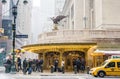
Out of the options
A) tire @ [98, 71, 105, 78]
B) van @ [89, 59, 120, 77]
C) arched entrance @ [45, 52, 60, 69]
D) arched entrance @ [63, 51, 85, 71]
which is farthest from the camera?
arched entrance @ [45, 52, 60, 69]

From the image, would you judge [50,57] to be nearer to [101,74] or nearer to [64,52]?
[64,52]

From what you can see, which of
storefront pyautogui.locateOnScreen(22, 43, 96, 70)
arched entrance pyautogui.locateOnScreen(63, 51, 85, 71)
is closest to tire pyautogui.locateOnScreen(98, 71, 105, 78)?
storefront pyautogui.locateOnScreen(22, 43, 96, 70)

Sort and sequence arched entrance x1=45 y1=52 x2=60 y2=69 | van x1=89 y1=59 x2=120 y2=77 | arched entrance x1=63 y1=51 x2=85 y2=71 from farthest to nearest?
arched entrance x1=45 y1=52 x2=60 y2=69 → arched entrance x1=63 y1=51 x2=85 y2=71 → van x1=89 y1=59 x2=120 y2=77

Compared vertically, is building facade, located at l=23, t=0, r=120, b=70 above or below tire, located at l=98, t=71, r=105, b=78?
above

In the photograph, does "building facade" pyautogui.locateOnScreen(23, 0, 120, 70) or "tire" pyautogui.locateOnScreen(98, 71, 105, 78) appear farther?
"building facade" pyautogui.locateOnScreen(23, 0, 120, 70)

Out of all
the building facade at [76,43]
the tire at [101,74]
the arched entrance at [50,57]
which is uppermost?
the building facade at [76,43]

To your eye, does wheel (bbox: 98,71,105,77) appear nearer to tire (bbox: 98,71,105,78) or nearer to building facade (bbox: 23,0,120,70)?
tire (bbox: 98,71,105,78)

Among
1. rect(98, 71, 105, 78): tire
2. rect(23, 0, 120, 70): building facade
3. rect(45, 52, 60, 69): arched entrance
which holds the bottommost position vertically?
rect(98, 71, 105, 78): tire

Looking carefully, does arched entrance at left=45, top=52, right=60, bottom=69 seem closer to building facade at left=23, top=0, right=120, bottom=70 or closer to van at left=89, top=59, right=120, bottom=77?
building facade at left=23, top=0, right=120, bottom=70

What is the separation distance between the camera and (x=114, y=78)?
96.3ft

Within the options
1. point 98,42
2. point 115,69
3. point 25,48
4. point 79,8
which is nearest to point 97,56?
point 98,42

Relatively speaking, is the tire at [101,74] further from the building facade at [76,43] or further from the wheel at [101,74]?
the building facade at [76,43]

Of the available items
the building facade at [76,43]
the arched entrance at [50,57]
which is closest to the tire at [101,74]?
the building facade at [76,43]

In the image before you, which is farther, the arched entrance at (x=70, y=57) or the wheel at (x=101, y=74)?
the arched entrance at (x=70, y=57)
